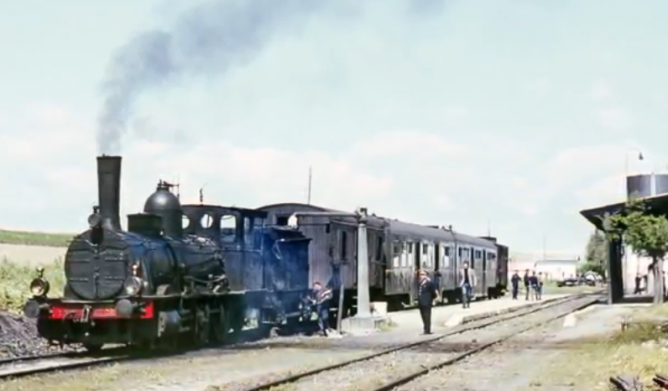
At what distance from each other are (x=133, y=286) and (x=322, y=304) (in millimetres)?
7957

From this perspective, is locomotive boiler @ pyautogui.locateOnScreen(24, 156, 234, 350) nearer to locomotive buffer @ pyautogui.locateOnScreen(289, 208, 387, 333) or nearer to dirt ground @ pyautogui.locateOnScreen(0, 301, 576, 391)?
dirt ground @ pyautogui.locateOnScreen(0, 301, 576, 391)

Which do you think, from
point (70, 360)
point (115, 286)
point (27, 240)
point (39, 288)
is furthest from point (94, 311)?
point (27, 240)

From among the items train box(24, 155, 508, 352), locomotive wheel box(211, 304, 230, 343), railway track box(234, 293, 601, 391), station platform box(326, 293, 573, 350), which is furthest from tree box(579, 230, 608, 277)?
locomotive wheel box(211, 304, 230, 343)

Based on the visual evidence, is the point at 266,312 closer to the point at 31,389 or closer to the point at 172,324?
the point at 172,324

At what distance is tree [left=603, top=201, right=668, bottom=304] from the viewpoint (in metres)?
40.0

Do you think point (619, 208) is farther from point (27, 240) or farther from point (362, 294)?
point (27, 240)

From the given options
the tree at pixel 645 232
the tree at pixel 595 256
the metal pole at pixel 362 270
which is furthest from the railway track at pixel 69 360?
the tree at pixel 595 256

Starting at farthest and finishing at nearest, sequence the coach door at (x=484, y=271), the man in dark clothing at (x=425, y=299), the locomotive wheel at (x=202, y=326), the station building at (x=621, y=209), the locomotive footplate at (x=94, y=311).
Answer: the coach door at (x=484, y=271) < the station building at (x=621, y=209) < the man in dark clothing at (x=425, y=299) < the locomotive wheel at (x=202, y=326) < the locomotive footplate at (x=94, y=311)

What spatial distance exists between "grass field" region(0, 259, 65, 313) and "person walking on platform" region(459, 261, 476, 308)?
14679 mm

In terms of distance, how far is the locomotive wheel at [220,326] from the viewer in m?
23.5

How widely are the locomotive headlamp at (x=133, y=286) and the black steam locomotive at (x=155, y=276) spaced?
2cm

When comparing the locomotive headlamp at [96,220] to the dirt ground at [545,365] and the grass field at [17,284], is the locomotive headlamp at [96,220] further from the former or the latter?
the grass field at [17,284]

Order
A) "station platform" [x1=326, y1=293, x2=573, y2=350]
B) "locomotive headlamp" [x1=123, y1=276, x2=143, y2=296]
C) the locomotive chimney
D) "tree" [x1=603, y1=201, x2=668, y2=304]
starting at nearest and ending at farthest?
the locomotive chimney
"locomotive headlamp" [x1=123, y1=276, x2=143, y2=296]
"station platform" [x1=326, y1=293, x2=573, y2=350]
"tree" [x1=603, y1=201, x2=668, y2=304]

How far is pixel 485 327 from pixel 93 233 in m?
13.6
